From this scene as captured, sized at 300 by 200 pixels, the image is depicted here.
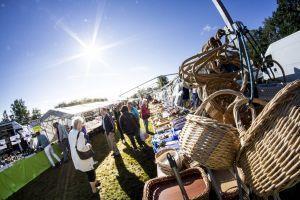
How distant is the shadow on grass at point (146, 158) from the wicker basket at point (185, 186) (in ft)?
11.8

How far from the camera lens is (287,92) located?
1.08 m

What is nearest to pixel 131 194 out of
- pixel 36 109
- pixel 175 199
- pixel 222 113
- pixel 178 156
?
pixel 178 156

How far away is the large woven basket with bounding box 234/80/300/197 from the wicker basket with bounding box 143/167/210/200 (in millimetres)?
1017

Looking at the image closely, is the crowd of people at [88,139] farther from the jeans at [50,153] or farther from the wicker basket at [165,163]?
the wicker basket at [165,163]

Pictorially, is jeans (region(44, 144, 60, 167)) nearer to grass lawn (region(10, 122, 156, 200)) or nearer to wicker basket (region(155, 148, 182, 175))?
grass lawn (region(10, 122, 156, 200))

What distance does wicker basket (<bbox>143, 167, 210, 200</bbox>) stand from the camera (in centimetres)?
217

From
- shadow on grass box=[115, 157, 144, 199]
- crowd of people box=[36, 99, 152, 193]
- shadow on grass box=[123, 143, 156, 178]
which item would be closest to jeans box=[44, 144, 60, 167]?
crowd of people box=[36, 99, 152, 193]

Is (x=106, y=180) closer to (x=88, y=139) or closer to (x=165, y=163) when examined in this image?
(x=88, y=139)

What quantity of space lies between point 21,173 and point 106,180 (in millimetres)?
4123

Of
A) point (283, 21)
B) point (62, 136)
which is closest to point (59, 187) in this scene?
point (62, 136)

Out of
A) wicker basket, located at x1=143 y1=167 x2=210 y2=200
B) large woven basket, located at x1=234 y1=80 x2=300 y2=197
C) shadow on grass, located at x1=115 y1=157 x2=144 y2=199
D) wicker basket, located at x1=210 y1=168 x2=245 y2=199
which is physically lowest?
shadow on grass, located at x1=115 y1=157 x2=144 y2=199

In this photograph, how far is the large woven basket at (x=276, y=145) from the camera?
101cm

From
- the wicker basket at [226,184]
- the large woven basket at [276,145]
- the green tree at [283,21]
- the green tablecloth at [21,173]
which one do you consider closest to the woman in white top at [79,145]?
the wicker basket at [226,184]

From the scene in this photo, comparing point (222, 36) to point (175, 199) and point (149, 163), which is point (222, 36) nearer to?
point (175, 199)
